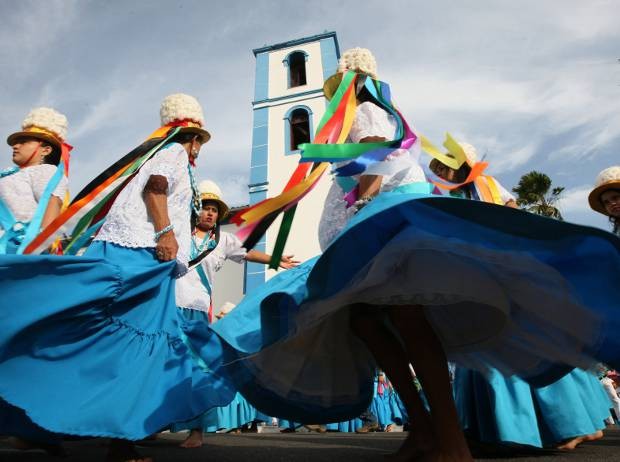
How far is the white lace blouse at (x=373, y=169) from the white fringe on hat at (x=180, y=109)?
0.96 meters

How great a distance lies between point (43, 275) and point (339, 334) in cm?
125

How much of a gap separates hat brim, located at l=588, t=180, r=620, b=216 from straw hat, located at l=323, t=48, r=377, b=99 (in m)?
2.06

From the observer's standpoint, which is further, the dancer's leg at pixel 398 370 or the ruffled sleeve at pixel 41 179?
the ruffled sleeve at pixel 41 179

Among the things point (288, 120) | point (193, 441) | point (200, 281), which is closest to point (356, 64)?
point (200, 281)

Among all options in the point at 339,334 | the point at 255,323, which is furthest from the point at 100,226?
the point at 339,334

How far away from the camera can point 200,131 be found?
2.77 metres

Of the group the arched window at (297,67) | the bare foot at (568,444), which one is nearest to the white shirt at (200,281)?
the bare foot at (568,444)

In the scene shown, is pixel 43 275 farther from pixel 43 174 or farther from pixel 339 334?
pixel 43 174

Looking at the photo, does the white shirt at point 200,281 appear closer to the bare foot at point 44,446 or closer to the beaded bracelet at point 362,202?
the bare foot at point 44,446

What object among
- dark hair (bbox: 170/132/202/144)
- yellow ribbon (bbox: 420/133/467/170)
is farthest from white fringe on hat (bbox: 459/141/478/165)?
dark hair (bbox: 170/132/202/144)

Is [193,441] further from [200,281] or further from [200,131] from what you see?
[200,131]

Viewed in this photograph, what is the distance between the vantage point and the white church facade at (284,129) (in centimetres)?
1399

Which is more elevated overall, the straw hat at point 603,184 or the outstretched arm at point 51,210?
the straw hat at point 603,184

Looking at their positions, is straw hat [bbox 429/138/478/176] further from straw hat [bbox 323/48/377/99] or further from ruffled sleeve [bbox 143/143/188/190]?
ruffled sleeve [bbox 143/143/188/190]
